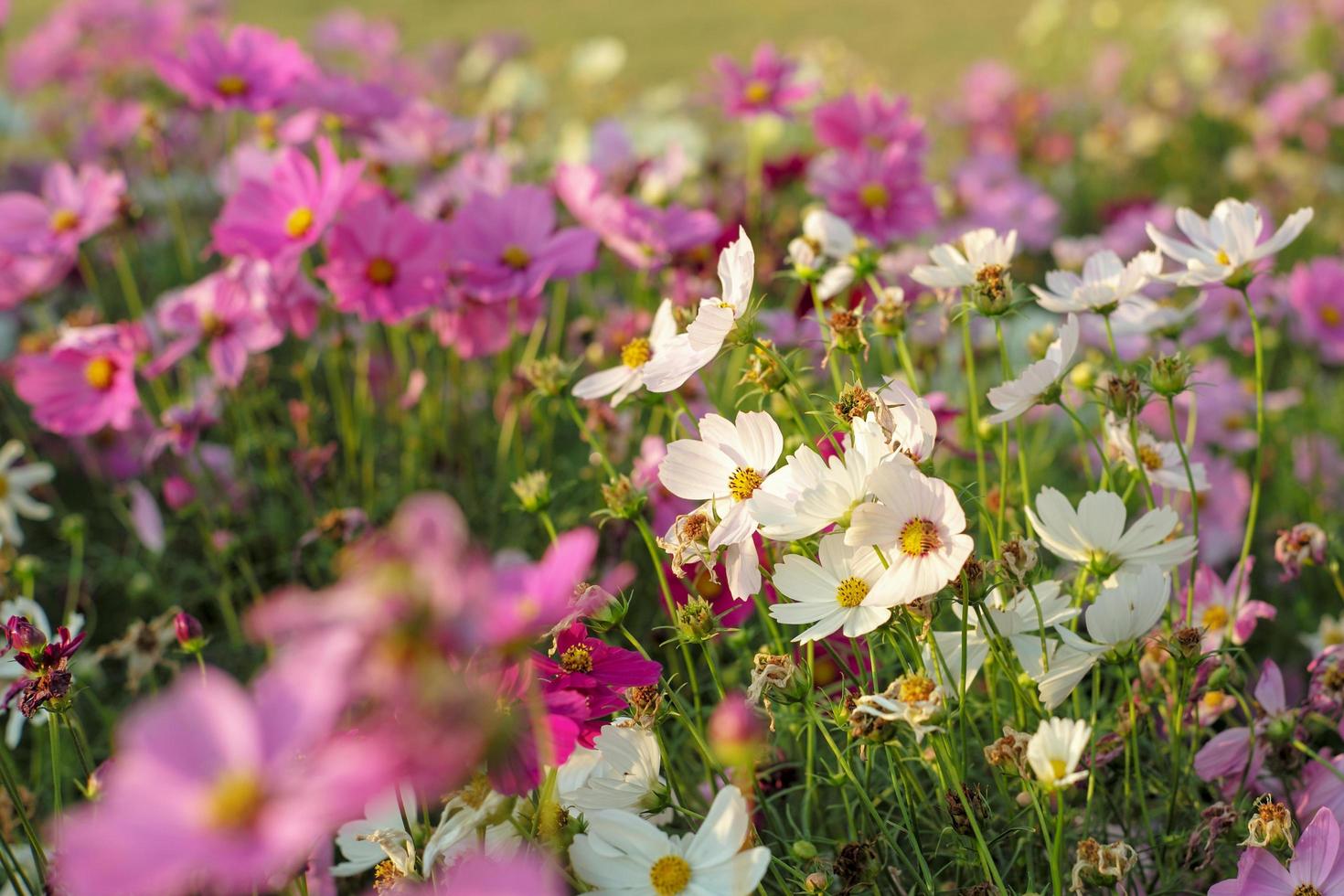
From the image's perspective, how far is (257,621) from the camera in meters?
0.34

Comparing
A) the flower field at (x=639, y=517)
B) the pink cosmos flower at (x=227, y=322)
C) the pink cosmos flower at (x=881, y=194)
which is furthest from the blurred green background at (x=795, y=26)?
the pink cosmos flower at (x=227, y=322)

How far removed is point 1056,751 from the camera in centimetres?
57

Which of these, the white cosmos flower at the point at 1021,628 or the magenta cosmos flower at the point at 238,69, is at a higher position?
the magenta cosmos flower at the point at 238,69

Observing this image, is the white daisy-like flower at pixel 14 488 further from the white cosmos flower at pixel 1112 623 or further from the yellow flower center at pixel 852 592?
the white cosmos flower at pixel 1112 623

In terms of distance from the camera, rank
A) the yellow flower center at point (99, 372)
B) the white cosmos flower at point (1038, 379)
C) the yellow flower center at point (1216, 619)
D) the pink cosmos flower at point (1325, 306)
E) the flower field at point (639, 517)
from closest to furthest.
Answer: the flower field at point (639, 517) < the white cosmos flower at point (1038, 379) < the yellow flower center at point (1216, 619) < the yellow flower center at point (99, 372) < the pink cosmos flower at point (1325, 306)

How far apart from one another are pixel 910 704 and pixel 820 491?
0.12m

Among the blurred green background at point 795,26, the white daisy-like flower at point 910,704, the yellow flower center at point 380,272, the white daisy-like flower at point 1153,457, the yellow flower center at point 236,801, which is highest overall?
the yellow flower center at point 236,801

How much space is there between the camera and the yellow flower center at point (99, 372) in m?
1.24

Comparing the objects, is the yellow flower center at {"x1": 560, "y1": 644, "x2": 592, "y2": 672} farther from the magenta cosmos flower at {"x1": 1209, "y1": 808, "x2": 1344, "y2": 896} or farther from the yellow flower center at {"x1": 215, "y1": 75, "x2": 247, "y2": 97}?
the yellow flower center at {"x1": 215, "y1": 75, "x2": 247, "y2": 97}

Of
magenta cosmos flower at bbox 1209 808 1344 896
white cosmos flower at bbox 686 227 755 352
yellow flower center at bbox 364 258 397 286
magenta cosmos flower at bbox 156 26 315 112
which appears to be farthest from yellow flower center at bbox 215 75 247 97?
magenta cosmos flower at bbox 1209 808 1344 896

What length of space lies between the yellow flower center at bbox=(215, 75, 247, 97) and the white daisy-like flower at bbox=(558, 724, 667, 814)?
976 millimetres

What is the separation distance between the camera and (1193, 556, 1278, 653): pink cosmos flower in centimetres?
87

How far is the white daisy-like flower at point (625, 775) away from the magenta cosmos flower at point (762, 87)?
1.01 metres

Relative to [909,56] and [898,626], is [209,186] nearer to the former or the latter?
[898,626]
